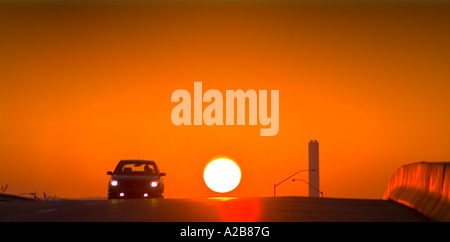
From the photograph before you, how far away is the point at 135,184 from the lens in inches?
1258

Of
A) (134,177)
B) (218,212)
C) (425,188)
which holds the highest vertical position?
(425,188)

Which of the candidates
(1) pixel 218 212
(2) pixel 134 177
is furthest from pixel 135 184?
(1) pixel 218 212

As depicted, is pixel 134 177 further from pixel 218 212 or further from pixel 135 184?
pixel 218 212

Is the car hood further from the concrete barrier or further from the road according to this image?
the concrete barrier

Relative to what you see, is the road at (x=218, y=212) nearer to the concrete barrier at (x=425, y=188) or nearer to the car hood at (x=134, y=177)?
the concrete barrier at (x=425, y=188)

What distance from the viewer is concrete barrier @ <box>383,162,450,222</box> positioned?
15312 mm

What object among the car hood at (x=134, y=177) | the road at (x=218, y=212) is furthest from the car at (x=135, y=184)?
the road at (x=218, y=212)

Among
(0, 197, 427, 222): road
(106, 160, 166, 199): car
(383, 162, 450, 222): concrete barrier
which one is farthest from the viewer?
(106, 160, 166, 199): car

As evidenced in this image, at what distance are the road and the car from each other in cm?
873

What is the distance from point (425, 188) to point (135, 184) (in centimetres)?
1593

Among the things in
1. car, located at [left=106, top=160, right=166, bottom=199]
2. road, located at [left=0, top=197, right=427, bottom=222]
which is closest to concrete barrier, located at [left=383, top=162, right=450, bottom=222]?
road, located at [left=0, top=197, right=427, bottom=222]
